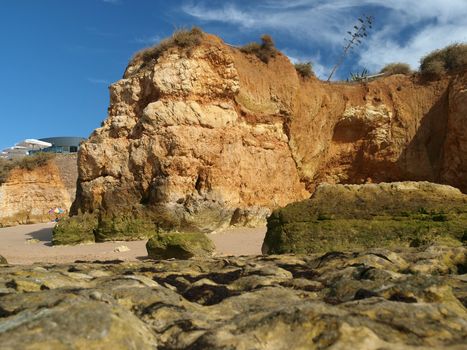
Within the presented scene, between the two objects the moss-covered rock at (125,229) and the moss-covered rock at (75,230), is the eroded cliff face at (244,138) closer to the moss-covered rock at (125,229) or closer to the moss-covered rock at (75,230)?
the moss-covered rock at (125,229)

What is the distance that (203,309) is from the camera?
3148mm

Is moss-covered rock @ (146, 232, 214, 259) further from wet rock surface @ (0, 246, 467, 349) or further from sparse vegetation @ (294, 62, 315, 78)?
sparse vegetation @ (294, 62, 315, 78)

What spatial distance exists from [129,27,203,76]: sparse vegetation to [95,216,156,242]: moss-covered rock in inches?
293

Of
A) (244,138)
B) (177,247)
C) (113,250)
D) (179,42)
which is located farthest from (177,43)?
(177,247)

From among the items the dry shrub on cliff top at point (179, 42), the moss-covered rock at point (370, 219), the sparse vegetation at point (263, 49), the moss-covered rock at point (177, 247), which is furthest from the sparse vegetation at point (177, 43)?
the moss-covered rock at point (370, 219)

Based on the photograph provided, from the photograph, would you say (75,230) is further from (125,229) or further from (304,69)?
(304,69)

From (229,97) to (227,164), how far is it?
327 cm

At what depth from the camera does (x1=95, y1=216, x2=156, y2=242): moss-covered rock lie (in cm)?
1736

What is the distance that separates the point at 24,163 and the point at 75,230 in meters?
18.5

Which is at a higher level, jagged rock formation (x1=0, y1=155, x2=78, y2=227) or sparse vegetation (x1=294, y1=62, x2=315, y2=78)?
sparse vegetation (x1=294, y1=62, x2=315, y2=78)

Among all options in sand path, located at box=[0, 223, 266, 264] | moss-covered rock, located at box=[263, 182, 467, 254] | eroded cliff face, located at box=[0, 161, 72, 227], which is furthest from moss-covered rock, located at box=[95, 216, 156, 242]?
A: eroded cliff face, located at box=[0, 161, 72, 227]

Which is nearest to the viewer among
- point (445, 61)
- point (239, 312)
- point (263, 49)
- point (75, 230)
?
point (239, 312)

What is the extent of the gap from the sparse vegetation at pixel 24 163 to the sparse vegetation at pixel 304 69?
19.5m

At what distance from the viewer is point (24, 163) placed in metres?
33.5
